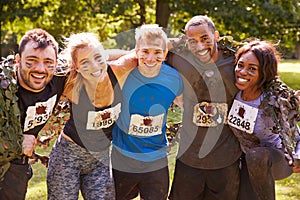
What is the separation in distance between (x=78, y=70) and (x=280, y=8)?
1175cm

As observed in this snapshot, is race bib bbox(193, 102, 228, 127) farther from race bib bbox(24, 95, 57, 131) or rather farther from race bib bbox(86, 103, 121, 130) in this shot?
race bib bbox(24, 95, 57, 131)

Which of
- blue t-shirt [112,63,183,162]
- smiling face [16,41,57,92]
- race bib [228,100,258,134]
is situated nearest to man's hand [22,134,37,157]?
smiling face [16,41,57,92]

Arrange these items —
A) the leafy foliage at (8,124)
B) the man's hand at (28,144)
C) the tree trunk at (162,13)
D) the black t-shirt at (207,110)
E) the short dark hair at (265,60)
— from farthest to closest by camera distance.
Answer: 1. the tree trunk at (162,13)
2. the black t-shirt at (207,110)
3. the short dark hair at (265,60)
4. the man's hand at (28,144)
5. the leafy foliage at (8,124)

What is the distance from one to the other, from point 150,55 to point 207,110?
0.58 metres

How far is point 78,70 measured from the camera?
379 centimetres

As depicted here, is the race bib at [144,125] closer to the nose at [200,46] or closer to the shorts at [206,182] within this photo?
the shorts at [206,182]

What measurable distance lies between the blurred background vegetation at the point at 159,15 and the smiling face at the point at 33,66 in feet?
29.7

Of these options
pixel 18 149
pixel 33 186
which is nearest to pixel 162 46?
pixel 18 149

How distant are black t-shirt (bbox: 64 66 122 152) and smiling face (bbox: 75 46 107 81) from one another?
12 centimetres

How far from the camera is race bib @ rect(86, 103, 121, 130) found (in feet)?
12.5

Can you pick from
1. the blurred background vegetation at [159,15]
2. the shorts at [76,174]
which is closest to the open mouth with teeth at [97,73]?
the shorts at [76,174]

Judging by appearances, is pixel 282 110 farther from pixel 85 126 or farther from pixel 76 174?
pixel 76 174

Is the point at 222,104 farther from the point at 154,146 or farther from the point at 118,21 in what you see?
the point at 118,21

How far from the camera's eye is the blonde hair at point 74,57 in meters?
3.80
